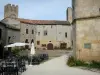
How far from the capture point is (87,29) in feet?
81.2

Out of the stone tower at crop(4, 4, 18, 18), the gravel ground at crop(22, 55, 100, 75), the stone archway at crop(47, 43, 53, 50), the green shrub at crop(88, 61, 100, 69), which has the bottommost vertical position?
the gravel ground at crop(22, 55, 100, 75)

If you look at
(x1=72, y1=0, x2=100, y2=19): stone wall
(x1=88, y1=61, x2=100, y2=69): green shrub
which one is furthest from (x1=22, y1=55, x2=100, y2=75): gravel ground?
(x1=72, y1=0, x2=100, y2=19): stone wall

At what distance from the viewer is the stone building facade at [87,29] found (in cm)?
2412

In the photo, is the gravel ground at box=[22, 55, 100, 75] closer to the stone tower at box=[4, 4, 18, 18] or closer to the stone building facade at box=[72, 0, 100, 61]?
the stone building facade at box=[72, 0, 100, 61]

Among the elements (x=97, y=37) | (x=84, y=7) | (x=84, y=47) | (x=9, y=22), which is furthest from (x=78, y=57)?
(x=9, y=22)

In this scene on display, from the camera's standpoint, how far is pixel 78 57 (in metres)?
25.2

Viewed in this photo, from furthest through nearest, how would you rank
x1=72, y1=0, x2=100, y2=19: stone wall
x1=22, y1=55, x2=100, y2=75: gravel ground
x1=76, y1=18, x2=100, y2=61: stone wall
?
1. x1=72, y1=0, x2=100, y2=19: stone wall
2. x1=76, y1=18, x2=100, y2=61: stone wall
3. x1=22, y1=55, x2=100, y2=75: gravel ground

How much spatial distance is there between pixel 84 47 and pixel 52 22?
3620 cm

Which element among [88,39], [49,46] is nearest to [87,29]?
[88,39]

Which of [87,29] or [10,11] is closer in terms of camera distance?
[87,29]

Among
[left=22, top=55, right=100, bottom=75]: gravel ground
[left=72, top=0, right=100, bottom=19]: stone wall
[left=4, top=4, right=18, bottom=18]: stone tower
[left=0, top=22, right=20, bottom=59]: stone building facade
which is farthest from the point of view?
[left=4, top=4, right=18, bottom=18]: stone tower

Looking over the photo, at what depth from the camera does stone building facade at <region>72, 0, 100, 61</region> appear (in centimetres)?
2412

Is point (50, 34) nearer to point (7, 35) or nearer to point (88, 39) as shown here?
point (7, 35)

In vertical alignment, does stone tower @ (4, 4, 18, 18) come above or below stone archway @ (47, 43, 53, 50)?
above
